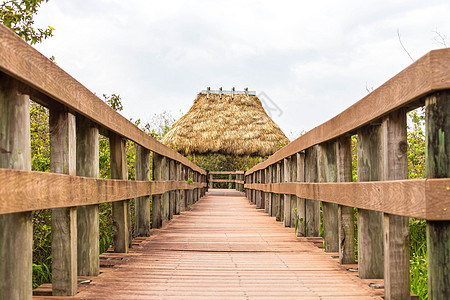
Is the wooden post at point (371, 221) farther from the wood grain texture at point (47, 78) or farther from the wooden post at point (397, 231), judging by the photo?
the wood grain texture at point (47, 78)

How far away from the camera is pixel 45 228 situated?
4590mm

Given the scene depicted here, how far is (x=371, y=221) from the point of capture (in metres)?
2.81

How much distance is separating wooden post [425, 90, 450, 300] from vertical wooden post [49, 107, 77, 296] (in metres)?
1.69

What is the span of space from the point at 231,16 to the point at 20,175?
18462 mm

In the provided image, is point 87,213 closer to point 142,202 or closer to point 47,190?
point 47,190

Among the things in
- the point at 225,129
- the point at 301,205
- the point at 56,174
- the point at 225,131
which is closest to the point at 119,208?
the point at 56,174

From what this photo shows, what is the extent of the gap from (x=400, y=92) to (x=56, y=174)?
1.58 meters

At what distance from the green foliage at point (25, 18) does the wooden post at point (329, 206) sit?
3.82 metres

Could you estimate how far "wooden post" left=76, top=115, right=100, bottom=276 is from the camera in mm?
2855

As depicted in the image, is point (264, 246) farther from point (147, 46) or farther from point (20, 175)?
point (147, 46)

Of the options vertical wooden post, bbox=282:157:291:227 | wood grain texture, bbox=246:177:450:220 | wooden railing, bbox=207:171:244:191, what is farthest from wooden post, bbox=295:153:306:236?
wooden railing, bbox=207:171:244:191

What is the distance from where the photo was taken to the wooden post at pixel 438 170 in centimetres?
172

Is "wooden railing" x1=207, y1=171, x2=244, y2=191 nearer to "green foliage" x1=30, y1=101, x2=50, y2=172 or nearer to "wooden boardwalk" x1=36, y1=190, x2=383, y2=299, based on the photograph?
"green foliage" x1=30, y1=101, x2=50, y2=172

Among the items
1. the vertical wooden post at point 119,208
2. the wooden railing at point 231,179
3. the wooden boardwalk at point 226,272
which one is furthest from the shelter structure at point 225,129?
the vertical wooden post at point 119,208
